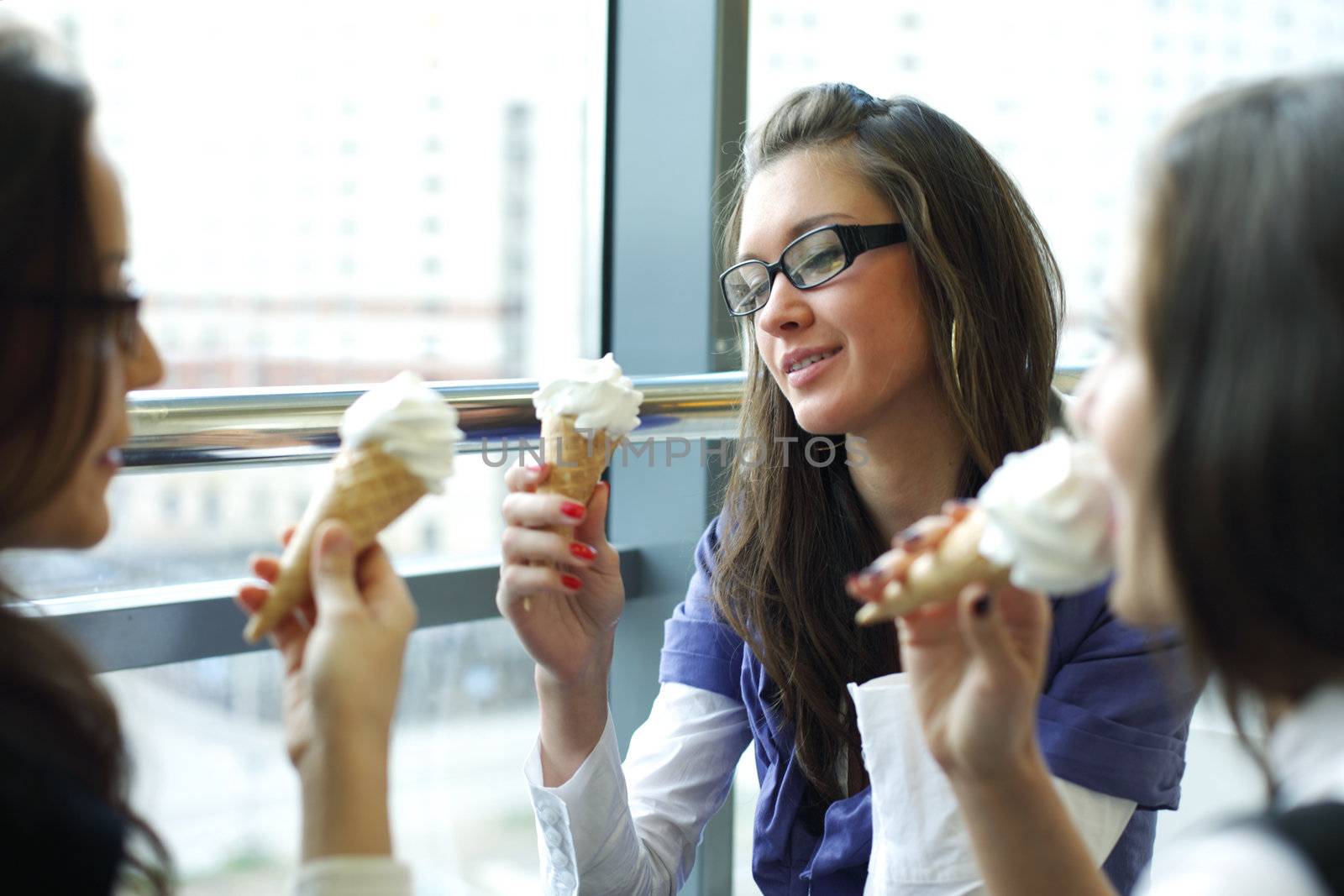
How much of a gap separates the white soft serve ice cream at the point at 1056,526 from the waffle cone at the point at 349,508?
2.14ft

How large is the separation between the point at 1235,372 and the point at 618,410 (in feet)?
2.92

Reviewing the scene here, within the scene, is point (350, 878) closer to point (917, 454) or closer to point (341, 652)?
point (341, 652)

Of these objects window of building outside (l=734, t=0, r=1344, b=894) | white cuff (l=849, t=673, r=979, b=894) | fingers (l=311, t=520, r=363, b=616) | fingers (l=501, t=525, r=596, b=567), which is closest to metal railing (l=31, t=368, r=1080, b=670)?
fingers (l=501, t=525, r=596, b=567)

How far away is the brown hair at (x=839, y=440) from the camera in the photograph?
193 cm

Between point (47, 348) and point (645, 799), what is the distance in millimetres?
1270

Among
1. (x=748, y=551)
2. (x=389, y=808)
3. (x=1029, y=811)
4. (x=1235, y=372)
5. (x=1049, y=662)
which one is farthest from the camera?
(x=748, y=551)

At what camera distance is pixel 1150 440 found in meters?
1.01

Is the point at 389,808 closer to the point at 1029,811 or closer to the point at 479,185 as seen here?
the point at 1029,811

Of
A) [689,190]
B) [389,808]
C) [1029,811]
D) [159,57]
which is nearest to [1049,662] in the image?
[1029,811]

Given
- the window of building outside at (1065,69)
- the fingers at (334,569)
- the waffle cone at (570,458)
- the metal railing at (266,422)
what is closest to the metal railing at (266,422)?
the metal railing at (266,422)

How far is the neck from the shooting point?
1991 millimetres

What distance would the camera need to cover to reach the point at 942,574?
1.19 metres

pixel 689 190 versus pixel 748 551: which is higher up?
pixel 689 190

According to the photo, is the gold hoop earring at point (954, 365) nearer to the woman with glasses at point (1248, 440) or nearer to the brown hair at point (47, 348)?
the woman with glasses at point (1248, 440)
